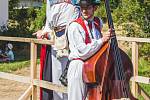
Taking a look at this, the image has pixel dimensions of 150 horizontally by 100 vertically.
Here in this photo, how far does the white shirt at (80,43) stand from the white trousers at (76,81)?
0.06 metres

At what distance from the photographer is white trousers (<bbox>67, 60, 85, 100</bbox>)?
3.78m

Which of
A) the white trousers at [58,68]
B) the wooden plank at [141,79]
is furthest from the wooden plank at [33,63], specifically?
the wooden plank at [141,79]

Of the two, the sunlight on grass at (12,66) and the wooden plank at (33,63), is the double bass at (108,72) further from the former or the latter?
the sunlight on grass at (12,66)

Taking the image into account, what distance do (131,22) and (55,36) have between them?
6.19 metres

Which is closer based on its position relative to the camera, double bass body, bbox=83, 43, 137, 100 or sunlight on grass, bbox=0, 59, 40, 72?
double bass body, bbox=83, 43, 137, 100

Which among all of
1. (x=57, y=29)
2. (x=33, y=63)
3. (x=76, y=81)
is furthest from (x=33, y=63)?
(x=76, y=81)

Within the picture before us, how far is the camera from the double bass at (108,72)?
3631 millimetres

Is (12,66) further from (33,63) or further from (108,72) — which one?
(108,72)

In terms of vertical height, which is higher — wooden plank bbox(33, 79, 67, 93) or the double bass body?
the double bass body

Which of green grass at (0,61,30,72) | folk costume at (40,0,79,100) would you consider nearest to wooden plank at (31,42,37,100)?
folk costume at (40,0,79,100)

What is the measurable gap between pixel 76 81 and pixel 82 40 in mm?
331

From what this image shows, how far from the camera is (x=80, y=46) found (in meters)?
3.71

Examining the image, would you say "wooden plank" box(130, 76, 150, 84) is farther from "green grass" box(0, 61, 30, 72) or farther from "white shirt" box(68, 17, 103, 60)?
"green grass" box(0, 61, 30, 72)

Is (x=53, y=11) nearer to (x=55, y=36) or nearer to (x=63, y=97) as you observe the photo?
(x=55, y=36)
